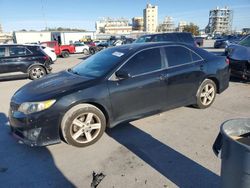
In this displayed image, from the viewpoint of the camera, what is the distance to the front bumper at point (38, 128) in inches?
127

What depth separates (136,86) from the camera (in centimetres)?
387

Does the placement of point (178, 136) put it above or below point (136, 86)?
below

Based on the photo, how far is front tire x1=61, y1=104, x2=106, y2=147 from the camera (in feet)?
11.1

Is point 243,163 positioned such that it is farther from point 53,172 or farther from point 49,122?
point 49,122

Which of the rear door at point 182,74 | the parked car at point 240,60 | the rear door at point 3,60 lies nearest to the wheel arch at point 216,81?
the rear door at point 182,74

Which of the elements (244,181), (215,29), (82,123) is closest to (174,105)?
(82,123)

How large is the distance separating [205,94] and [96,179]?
327 cm

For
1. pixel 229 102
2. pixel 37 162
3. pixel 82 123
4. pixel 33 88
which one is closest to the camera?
pixel 37 162

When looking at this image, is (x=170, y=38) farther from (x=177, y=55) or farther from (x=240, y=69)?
(x=177, y=55)

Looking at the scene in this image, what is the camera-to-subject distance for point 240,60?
7164 millimetres

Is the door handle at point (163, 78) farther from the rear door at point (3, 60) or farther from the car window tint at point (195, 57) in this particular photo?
the rear door at point (3, 60)

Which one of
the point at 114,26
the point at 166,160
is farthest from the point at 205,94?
the point at 114,26

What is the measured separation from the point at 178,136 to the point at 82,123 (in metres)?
1.63

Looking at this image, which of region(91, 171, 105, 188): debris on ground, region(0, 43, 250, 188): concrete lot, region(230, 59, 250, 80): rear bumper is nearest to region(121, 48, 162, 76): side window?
region(0, 43, 250, 188): concrete lot
